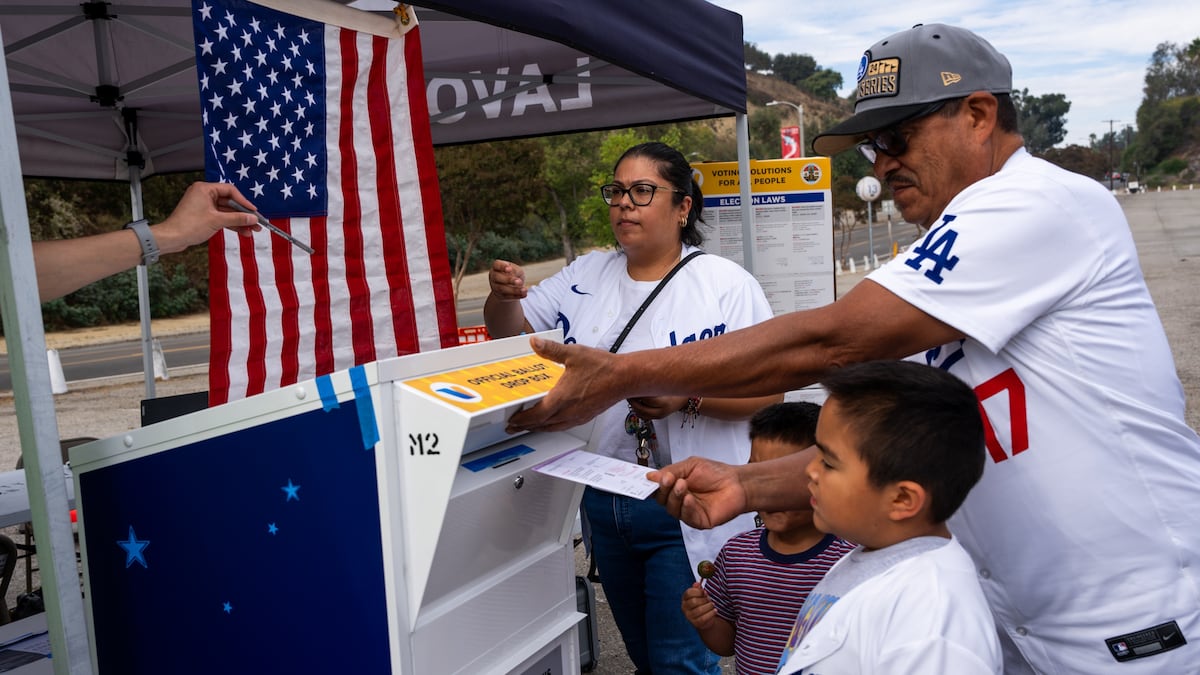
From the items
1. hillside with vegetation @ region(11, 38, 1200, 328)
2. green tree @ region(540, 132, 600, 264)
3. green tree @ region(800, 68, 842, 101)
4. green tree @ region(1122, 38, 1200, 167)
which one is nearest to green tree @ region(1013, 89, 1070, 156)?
green tree @ region(1122, 38, 1200, 167)

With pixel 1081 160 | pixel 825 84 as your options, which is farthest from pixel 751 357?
pixel 825 84

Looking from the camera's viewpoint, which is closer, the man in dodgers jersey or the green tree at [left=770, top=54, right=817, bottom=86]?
the man in dodgers jersey

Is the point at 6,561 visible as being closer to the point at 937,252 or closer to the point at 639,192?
the point at 639,192

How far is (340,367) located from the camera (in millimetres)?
3072

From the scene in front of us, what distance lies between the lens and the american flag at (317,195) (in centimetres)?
269

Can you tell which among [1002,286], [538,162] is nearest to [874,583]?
[1002,286]

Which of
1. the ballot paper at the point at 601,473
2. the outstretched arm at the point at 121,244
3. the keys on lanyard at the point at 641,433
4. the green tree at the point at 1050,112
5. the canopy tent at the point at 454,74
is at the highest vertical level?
the green tree at the point at 1050,112

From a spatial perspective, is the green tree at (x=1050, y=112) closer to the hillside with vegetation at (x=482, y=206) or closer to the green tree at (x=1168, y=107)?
the green tree at (x=1168, y=107)

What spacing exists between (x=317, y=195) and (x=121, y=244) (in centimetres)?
92

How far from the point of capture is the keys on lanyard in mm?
2869

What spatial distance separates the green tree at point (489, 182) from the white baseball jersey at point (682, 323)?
20.6 metres

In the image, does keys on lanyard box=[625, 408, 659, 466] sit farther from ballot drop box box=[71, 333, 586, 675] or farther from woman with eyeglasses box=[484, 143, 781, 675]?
ballot drop box box=[71, 333, 586, 675]

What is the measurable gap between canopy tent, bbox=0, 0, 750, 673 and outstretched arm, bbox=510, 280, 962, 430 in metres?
1.00

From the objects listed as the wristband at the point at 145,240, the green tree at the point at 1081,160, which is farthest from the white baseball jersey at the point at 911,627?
the green tree at the point at 1081,160
